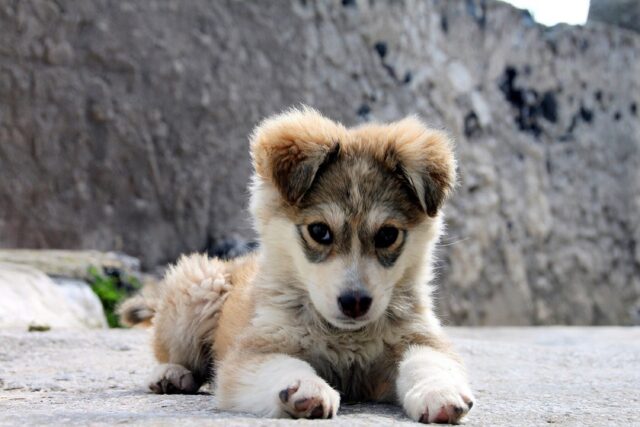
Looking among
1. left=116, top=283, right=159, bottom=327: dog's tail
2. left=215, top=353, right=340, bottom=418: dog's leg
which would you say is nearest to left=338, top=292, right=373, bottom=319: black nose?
left=215, top=353, right=340, bottom=418: dog's leg

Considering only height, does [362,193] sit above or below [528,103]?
below

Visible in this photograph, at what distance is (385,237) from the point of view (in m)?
3.91

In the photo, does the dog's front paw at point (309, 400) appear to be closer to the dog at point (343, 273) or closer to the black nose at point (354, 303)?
the dog at point (343, 273)

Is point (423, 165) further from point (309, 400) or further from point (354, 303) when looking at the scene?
point (309, 400)

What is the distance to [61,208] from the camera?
8.61 m

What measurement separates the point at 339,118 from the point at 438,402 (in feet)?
26.0

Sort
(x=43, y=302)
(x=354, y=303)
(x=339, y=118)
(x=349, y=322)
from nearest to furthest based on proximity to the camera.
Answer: (x=354, y=303), (x=349, y=322), (x=43, y=302), (x=339, y=118)

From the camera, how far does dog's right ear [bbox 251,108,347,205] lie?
3.93 meters

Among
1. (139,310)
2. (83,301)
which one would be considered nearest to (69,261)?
(83,301)

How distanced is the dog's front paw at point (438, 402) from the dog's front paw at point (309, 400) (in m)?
0.31

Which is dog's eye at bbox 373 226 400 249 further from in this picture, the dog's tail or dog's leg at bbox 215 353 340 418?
the dog's tail

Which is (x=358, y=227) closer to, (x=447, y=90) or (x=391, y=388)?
(x=391, y=388)

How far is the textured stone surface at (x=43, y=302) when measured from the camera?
24.4 ft

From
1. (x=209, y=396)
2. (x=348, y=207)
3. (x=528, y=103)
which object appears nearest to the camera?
(x=348, y=207)
